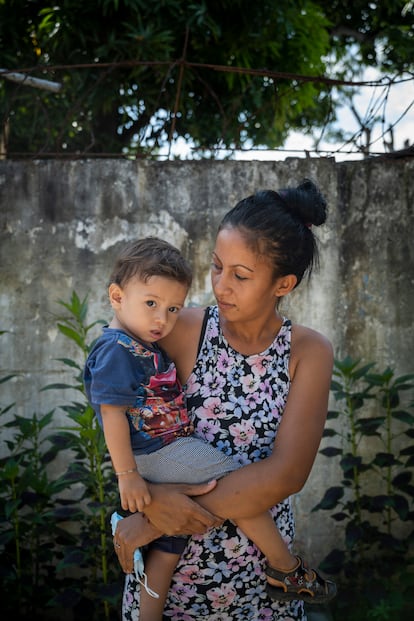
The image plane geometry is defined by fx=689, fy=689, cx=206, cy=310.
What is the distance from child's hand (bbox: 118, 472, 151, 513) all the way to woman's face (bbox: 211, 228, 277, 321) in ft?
1.74

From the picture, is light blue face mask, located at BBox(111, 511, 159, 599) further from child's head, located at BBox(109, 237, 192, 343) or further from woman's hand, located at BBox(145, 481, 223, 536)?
child's head, located at BBox(109, 237, 192, 343)

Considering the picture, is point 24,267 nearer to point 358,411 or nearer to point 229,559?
point 358,411

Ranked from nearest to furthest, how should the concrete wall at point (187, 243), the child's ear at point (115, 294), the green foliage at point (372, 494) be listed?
the child's ear at point (115, 294), the green foliage at point (372, 494), the concrete wall at point (187, 243)

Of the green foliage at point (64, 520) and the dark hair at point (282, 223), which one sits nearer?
the dark hair at point (282, 223)

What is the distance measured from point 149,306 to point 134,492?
52 cm

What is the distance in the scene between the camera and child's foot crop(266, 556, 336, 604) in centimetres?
192

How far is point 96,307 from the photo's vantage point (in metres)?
3.64

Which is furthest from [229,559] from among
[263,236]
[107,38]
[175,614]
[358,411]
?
[107,38]

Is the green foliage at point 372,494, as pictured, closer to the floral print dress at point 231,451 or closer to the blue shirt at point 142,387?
the floral print dress at point 231,451

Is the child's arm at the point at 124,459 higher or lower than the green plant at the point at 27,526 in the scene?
higher

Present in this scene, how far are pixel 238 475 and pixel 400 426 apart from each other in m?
2.03

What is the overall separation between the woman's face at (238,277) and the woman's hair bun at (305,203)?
0.20 m

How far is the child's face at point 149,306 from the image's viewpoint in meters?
1.99

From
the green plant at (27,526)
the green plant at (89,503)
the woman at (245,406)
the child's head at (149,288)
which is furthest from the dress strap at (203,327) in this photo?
the green plant at (27,526)
